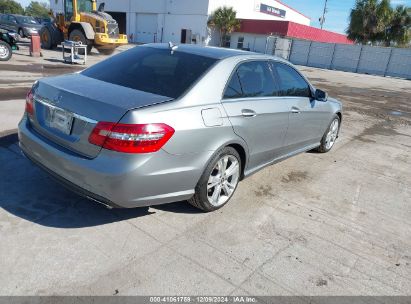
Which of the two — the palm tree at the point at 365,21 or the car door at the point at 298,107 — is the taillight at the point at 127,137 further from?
the palm tree at the point at 365,21

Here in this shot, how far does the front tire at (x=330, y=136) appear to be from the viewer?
5809 millimetres

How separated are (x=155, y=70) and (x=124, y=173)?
4.23 ft

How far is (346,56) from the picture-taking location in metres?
33.5

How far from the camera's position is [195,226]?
3.34 metres

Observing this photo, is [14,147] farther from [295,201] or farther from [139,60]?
[295,201]

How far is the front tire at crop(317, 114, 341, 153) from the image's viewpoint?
229 inches

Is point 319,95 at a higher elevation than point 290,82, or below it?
below

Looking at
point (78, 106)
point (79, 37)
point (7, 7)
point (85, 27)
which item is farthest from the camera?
point (7, 7)

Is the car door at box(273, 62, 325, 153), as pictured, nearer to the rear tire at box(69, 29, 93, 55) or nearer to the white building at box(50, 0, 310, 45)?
the rear tire at box(69, 29, 93, 55)

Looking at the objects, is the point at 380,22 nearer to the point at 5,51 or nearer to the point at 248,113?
the point at 5,51

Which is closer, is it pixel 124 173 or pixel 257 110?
pixel 124 173

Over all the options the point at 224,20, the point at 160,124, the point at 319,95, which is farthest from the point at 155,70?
the point at 224,20

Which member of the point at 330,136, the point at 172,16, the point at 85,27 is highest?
the point at 172,16

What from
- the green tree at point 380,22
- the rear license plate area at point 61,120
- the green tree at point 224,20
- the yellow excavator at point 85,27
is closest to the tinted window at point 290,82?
the rear license plate area at point 61,120
